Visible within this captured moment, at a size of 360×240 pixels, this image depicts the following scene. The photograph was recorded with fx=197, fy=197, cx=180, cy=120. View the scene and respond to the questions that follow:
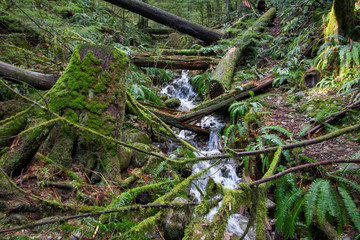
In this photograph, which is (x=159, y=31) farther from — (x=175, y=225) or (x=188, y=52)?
(x=175, y=225)

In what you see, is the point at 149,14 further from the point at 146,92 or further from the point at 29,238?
the point at 29,238

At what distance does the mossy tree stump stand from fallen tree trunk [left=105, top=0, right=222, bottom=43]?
23.5 feet

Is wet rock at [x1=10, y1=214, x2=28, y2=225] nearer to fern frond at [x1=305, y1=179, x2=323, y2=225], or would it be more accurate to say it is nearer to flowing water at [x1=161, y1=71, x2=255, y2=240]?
flowing water at [x1=161, y1=71, x2=255, y2=240]

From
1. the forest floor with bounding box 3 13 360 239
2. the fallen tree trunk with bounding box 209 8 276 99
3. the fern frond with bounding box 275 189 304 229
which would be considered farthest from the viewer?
the fallen tree trunk with bounding box 209 8 276 99

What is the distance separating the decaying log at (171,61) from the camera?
708cm

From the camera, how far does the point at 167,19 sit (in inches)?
364

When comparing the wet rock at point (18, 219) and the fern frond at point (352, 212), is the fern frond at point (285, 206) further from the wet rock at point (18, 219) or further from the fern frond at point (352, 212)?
the wet rock at point (18, 219)

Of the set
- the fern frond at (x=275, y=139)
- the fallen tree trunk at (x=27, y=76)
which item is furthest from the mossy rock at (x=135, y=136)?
the fern frond at (x=275, y=139)

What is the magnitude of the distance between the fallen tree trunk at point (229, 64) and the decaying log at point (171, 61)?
69 cm

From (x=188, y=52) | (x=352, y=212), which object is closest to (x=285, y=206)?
(x=352, y=212)

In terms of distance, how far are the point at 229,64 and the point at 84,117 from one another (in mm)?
5743

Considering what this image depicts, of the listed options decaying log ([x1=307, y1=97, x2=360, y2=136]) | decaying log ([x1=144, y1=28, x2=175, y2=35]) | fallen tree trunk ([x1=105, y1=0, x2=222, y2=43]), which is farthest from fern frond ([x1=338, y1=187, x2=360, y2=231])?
decaying log ([x1=144, y1=28, x2=175, y2=35])

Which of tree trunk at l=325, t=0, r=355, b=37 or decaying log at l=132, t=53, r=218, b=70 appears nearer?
tree trunk at l=325, t=0, r=355, b=37

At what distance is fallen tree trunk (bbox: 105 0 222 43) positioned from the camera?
868 centimetres
